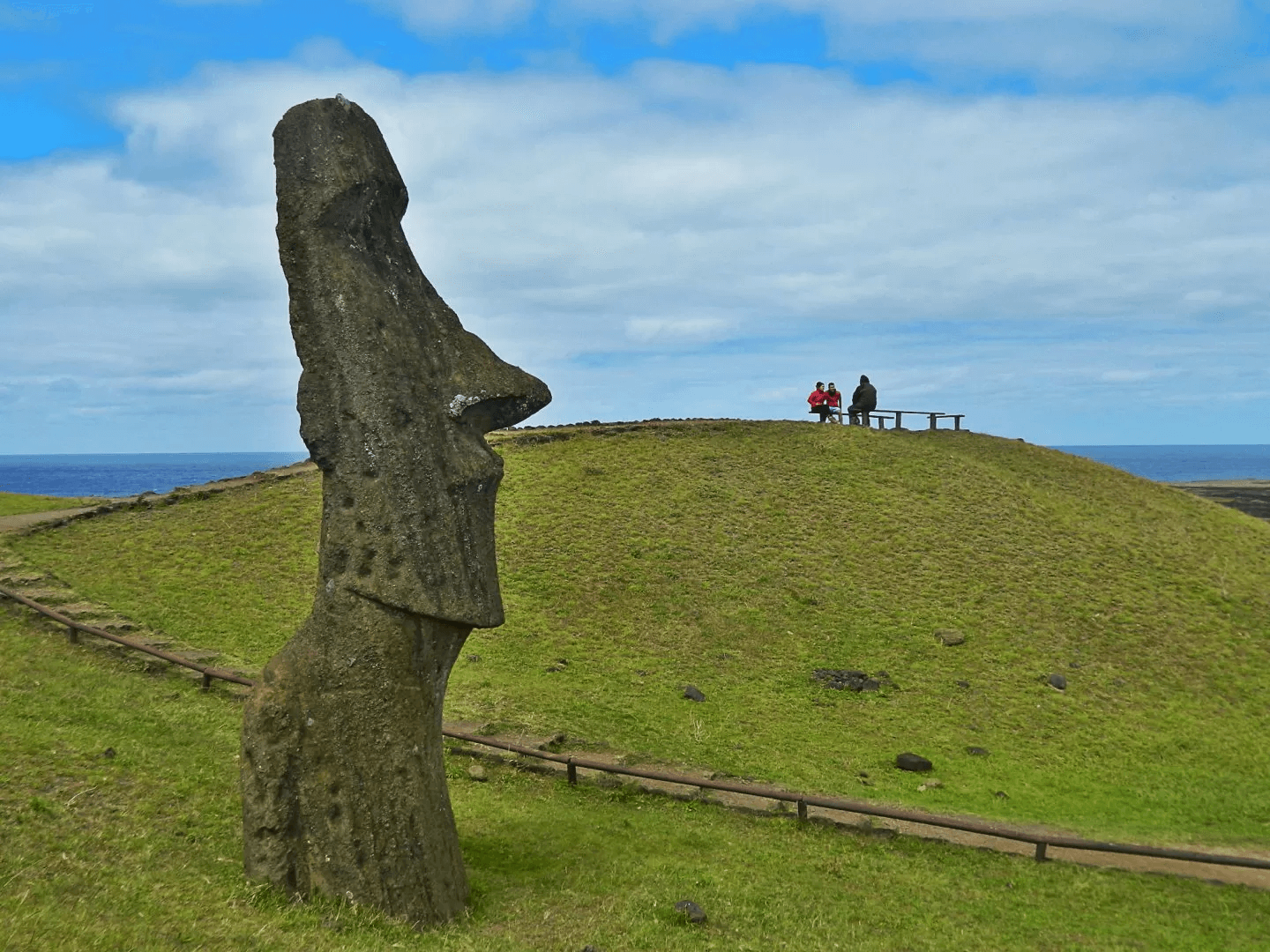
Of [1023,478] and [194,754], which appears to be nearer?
[194,754]

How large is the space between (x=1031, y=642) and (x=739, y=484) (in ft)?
34.7

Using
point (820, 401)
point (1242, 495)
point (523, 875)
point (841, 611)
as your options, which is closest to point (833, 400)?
point (820, 401)

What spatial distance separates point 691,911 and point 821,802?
4.38 metres

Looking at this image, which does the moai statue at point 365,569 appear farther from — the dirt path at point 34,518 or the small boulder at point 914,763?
the dirt path at point 34,518

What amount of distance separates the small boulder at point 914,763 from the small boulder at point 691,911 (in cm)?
829

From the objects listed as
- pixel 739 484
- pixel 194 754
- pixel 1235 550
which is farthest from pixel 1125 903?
pixel 1235 550

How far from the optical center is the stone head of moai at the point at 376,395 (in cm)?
1027

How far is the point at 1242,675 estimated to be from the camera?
24.4m

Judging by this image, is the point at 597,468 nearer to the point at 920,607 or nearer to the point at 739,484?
the point at 739,484

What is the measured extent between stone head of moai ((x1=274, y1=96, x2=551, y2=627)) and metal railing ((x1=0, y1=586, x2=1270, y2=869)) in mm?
6238

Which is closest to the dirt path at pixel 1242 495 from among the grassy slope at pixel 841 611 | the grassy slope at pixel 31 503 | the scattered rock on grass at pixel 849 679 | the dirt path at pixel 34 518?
the grassy slope at pixel 841 611

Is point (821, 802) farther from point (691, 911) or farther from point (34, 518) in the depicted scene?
point (34, 518)

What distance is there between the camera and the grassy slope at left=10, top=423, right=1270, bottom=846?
19.1 meters

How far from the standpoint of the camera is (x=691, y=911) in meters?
11.4
